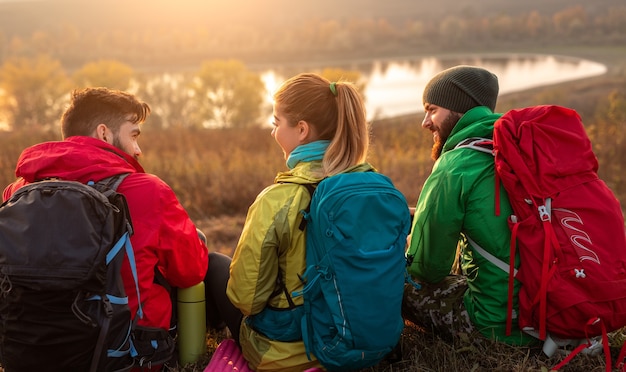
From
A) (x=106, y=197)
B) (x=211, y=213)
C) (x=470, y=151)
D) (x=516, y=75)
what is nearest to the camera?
(x=106, y=197)

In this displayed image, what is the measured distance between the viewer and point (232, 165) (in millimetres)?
7270

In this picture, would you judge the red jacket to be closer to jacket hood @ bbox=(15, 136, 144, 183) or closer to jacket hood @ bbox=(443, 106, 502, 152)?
jacket hood @ bbox=(15, 136, 144, 183)

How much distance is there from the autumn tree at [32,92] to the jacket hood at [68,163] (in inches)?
1645

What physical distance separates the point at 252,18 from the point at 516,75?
60.7 m

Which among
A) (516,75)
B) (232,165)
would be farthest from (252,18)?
(232,165)

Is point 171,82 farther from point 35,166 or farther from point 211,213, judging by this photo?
point 35,166

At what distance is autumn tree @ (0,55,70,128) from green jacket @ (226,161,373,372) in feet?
138

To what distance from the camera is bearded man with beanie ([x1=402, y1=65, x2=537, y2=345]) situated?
96.7 inches

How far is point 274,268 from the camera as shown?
2.31 metres

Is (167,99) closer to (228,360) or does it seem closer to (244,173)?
(244,173)

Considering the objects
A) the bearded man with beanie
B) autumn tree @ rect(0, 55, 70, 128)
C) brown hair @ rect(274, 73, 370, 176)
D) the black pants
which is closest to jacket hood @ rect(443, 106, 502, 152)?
the bearded man with beanie

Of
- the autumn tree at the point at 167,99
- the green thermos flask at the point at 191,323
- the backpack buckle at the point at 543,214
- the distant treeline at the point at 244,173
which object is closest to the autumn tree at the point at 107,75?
the autumn tree at the point at 167,99

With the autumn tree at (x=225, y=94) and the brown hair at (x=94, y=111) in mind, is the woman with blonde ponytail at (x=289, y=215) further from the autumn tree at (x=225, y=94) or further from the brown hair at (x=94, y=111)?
the autumn tree at (x=225, y=94)

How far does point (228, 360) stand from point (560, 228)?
1516 millimetres
